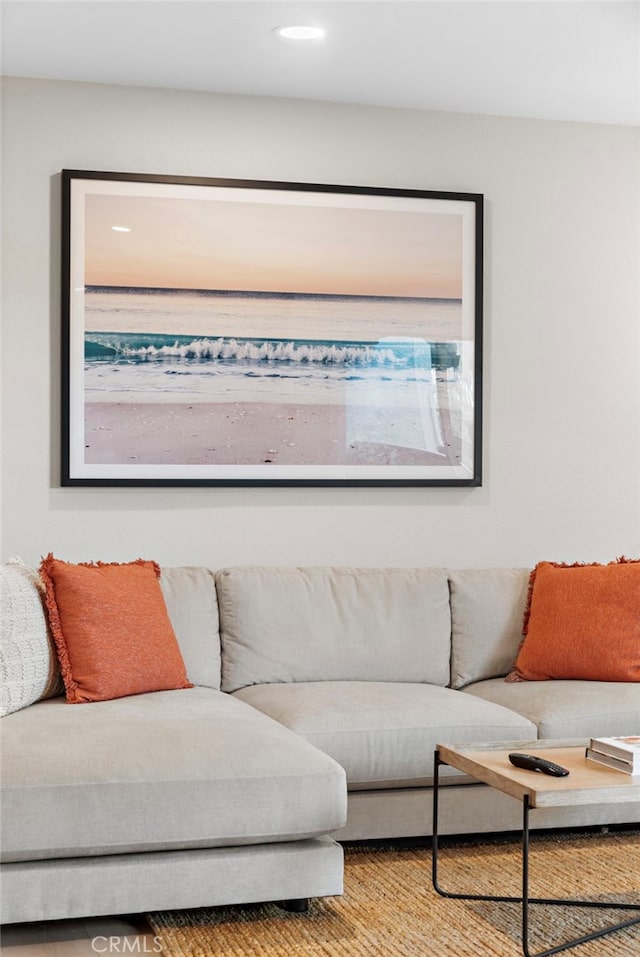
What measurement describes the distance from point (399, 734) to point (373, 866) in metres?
0.38

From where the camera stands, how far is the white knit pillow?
3.17 m

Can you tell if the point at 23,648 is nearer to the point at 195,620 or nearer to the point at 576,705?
the point at 195,620

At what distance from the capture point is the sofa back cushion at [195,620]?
3.72 metres

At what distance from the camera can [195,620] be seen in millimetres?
3773

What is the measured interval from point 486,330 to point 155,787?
247cm

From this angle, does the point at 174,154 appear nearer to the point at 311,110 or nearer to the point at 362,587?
the point at 311,110

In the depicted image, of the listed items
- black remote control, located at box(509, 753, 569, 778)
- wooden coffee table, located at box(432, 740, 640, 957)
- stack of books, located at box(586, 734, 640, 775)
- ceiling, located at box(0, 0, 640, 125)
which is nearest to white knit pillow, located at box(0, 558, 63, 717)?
wooden coffee table, located at box(432, 740, 640, 957)

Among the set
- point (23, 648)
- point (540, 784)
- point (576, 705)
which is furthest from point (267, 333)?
point (540, 784)

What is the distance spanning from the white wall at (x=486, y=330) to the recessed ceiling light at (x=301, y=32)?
581 mm

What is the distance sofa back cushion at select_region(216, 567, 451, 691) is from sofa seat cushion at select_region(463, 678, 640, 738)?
0.96ft

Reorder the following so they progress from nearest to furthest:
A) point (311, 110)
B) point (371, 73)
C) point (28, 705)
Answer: point (28, 705) < point (371, 73) < point (311, 110)

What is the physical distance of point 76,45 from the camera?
3.70m

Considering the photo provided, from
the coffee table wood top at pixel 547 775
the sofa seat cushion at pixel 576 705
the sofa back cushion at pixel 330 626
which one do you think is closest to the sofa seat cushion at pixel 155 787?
the coffee table wood top at pixel 547 775

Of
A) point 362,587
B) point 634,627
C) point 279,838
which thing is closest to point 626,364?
point 634,627
